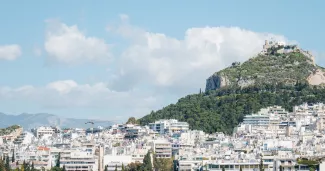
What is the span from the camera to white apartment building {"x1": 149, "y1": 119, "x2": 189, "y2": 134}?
128625 millimetres

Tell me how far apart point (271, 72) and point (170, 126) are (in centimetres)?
2605

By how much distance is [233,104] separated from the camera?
442 ft

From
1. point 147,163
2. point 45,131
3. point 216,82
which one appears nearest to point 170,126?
point 216,82

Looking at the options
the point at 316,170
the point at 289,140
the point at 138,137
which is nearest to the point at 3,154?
the point at 138,137

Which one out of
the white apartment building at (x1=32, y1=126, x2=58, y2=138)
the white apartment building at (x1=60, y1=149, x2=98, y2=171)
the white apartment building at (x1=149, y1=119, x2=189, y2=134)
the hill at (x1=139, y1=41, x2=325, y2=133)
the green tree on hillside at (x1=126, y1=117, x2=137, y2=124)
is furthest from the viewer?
the white apartment building at (x1=32, y1=126, x2=58, y2=138)

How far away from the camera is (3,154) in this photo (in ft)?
372

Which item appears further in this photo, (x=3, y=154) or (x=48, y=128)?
(x=48, y=128)

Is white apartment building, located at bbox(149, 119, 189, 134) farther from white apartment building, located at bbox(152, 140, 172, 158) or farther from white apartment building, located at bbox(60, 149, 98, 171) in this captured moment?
white apartment building, located at bbox(60, 149, 98, 171)

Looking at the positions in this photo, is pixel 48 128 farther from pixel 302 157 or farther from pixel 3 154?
pixel 302 157

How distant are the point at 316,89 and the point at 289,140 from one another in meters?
31.8

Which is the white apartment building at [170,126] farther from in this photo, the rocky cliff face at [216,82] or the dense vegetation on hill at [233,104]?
the rocky cliff face at [216,82]

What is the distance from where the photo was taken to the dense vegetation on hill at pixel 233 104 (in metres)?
132

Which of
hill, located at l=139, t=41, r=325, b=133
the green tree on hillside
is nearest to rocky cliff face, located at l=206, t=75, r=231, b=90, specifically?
hill, located at l=139, t=41, r=325, b=133

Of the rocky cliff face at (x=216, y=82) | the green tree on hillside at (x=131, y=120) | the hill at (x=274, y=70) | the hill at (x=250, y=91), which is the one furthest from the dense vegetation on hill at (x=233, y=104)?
the rocky cliff face at (x=216, y=82)
